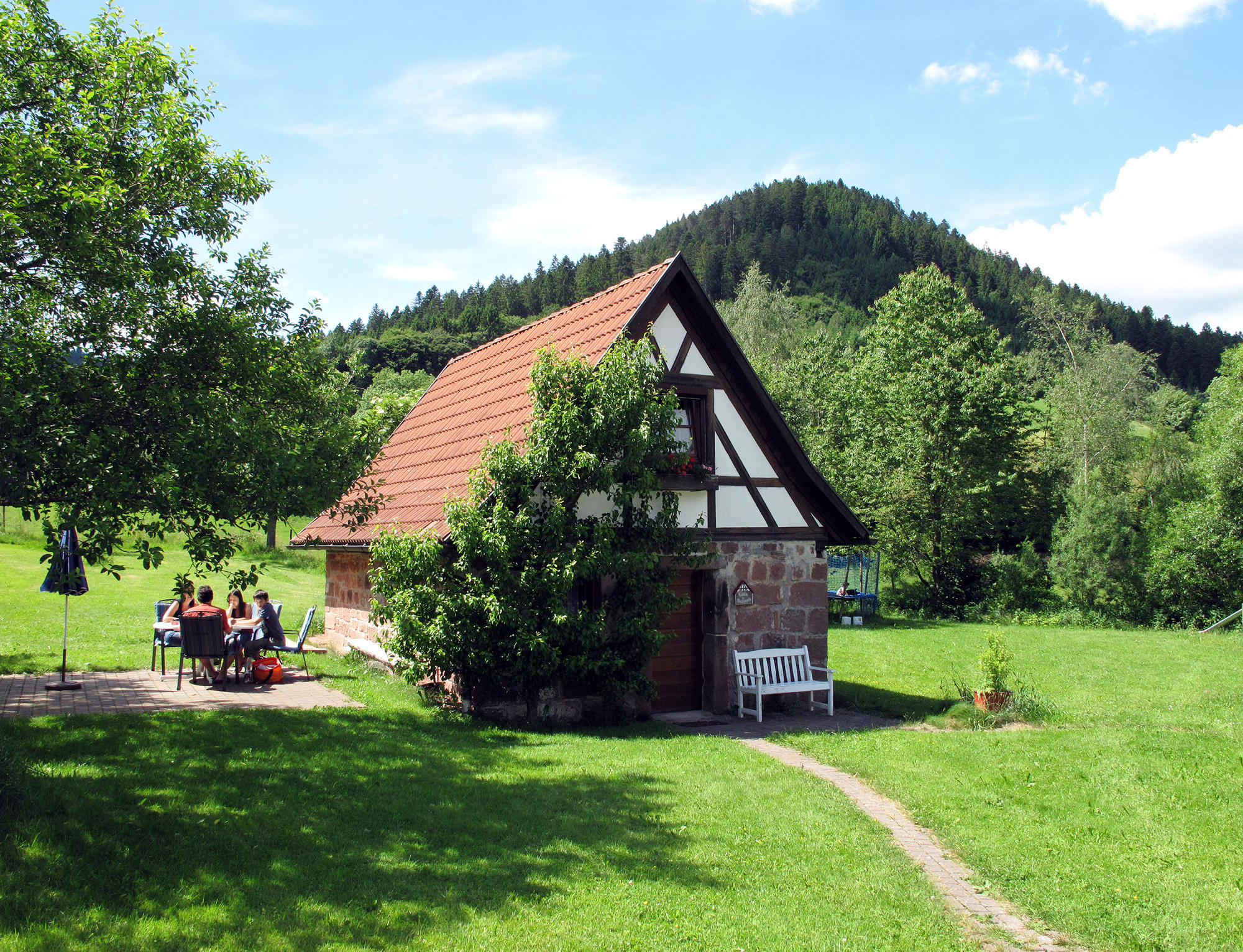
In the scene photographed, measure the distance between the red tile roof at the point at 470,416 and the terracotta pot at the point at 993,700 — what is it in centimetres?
690

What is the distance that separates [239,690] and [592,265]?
84.6 metres

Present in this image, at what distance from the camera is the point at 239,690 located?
11414mm

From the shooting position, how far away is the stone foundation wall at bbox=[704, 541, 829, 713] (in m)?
12.1

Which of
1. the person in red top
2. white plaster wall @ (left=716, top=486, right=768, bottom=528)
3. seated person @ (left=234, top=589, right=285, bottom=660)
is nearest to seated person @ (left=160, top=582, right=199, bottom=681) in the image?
the person in red top

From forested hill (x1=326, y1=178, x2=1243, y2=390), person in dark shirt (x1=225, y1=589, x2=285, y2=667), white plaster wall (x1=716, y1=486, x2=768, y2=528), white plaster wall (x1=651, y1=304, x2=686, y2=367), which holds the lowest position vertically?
person in dark shirt (x1=225, y1=589, x2=285, y2=667)

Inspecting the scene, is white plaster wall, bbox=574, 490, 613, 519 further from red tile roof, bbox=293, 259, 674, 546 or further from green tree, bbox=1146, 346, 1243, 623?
green tree, bbox=1146, 346, 1243, 623

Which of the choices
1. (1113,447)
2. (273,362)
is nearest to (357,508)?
(273,362)

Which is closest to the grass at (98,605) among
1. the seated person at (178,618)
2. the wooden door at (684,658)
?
the seated person at (178,618)

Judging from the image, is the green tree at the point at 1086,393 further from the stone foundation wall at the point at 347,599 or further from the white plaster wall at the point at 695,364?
the stone foundation wall at the point at 347,599

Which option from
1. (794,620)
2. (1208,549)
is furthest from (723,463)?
(1208,549)

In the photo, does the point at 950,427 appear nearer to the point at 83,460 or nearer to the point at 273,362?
the point at 273,362

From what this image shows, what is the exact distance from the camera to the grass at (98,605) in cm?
1380

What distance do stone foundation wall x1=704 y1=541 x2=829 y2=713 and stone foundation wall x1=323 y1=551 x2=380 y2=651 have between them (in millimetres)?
4769

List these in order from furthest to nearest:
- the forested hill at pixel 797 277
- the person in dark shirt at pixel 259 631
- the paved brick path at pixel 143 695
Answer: the forested hill at pixel 797 277
the person in dark shirt at pixel 259 631
the paved brick path at pixel 143 695
